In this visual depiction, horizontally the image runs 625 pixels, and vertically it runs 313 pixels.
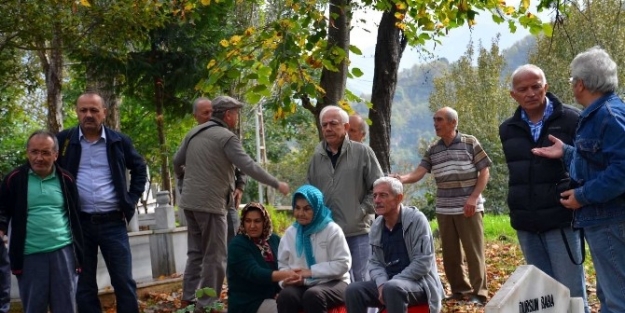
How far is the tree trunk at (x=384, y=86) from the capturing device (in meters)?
10.5

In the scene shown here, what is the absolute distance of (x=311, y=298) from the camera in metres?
6.54

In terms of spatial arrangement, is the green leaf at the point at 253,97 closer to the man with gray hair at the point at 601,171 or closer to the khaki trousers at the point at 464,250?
the khaki trousers at the point at 464,250

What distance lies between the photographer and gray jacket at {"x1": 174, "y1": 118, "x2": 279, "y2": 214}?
828 centimetres

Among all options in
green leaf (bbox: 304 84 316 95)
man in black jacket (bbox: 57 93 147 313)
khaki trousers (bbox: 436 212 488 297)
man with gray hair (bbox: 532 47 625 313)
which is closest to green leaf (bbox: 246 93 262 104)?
green leaf (bbox: 304 84 316 95)

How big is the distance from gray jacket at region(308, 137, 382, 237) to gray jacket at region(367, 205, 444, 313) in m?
0.86

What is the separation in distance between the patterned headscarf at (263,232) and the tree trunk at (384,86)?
135 inches

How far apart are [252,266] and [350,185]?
110cm

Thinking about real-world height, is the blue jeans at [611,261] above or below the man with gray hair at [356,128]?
below

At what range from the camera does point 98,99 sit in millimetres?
7125

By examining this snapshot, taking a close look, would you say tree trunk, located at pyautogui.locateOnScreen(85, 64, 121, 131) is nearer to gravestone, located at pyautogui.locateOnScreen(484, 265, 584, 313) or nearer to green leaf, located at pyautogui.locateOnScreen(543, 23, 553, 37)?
green leaf, located at pyautogui.locateOnScreen(543, 23, 553, 37)

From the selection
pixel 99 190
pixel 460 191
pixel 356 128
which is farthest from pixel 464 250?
pixel 99 190

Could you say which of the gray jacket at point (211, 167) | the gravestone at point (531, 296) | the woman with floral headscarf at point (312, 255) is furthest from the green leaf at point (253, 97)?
the gravestone at point (531, 296)

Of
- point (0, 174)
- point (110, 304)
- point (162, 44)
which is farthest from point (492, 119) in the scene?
point (110, 304)

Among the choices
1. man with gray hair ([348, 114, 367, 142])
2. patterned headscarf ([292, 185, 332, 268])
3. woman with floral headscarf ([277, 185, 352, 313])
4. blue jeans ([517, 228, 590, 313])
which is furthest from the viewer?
man with gray hair ([348, 114, 367, 142])
